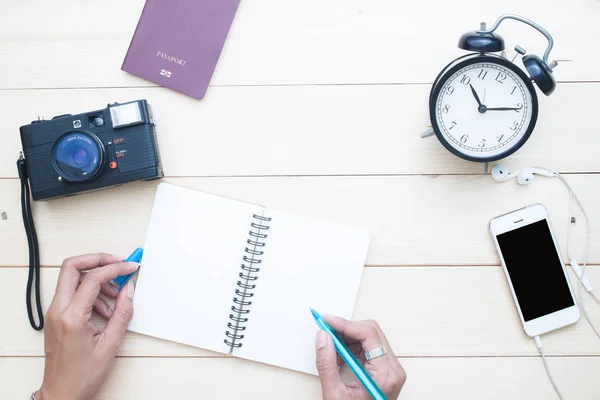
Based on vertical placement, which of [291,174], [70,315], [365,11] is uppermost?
[365,11]

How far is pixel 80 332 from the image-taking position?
90 cm

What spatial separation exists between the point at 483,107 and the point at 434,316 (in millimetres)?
387

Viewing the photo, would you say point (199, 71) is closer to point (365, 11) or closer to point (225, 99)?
point (225, 99)

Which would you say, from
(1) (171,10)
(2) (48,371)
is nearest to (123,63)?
(1) (171,10)

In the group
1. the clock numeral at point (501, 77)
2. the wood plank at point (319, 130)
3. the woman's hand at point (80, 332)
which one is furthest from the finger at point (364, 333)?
the clock numeral at point (501, 77)

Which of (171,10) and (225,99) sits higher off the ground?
(171,10)

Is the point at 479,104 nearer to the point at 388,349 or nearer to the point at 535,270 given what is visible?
the point at 535,270

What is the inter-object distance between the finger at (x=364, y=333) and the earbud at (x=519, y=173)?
36 centimetres

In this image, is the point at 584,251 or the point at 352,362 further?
the point at 584,251

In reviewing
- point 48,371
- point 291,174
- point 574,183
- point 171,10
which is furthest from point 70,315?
point 574,183

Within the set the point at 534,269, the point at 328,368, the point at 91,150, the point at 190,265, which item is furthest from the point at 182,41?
the point at 534,269

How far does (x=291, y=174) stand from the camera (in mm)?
978

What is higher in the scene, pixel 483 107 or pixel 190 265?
pixel 483 107

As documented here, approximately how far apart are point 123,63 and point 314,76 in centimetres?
35
